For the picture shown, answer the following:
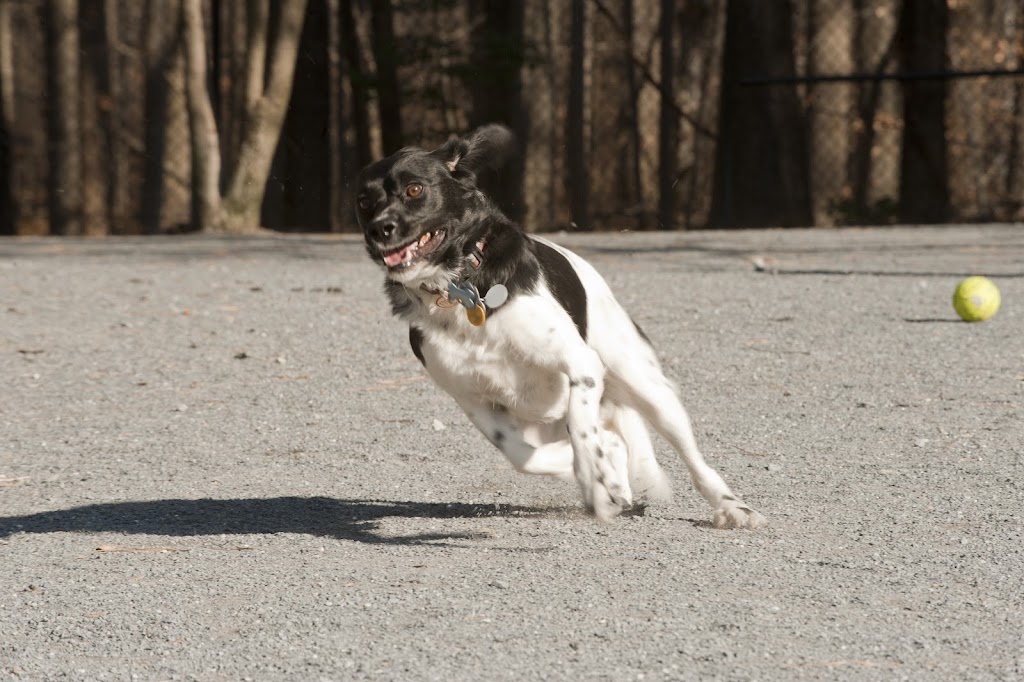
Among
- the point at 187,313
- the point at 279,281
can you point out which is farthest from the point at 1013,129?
the point at 187,313

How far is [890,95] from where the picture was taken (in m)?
17.5

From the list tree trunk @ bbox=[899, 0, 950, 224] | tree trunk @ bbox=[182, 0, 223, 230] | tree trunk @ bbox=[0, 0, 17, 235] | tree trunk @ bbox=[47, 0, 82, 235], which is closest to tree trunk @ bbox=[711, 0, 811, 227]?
tree trunk @ bbox=[899, 0, 950, 224]

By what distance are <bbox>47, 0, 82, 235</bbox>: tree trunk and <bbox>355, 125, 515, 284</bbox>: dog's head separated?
16347mm

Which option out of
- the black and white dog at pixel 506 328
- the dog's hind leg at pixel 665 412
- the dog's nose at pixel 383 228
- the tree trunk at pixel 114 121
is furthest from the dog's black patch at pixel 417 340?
the tree trunk at pixel 114 121

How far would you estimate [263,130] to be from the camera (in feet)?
51.3

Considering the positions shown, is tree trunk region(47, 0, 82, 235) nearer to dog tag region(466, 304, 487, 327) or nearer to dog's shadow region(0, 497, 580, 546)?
dog's shadow region(0, 497, 580, 546)

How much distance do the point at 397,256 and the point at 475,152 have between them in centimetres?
49

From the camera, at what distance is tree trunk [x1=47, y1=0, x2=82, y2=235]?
19578mm

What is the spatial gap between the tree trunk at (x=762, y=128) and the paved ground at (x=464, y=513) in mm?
7602

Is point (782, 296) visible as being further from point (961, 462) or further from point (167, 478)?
point (167, 478)

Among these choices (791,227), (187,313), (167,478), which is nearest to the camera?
(167,478)

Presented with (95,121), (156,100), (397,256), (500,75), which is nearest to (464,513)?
(397,256)

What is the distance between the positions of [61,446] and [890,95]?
13786 mm

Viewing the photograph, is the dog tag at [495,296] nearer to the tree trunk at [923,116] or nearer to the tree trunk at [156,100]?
the tree trunk at [923,116]
